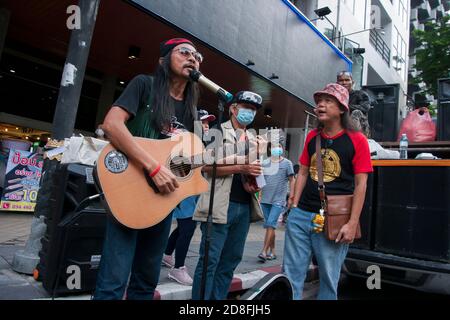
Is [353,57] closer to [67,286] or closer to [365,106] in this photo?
[365,106]

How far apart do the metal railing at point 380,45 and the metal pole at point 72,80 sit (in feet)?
61.2

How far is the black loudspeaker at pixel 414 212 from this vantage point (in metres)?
3.96

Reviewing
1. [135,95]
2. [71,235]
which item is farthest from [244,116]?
[71,235]

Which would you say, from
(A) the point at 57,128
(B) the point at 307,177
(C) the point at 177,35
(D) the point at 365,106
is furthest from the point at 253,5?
(B) the point at 307,177

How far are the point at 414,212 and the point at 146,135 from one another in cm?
338

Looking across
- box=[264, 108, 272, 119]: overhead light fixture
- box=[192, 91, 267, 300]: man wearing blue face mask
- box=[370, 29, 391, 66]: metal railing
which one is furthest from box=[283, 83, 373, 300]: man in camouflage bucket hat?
box=[370, 29, 391, 66]: metal railing

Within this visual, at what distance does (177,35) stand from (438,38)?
44.1ft

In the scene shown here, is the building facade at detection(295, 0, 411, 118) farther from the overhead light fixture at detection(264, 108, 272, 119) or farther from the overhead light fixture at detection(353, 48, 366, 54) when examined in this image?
the overhead light fixture at detection(264, 108, 272, 119)

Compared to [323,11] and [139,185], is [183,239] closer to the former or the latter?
[139,185]

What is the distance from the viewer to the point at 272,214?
19.7ft

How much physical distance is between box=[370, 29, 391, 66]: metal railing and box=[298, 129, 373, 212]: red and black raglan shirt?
62.9ft

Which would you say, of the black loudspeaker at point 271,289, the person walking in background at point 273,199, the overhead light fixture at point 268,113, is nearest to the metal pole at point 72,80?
the black loudspeaker at point 271,289

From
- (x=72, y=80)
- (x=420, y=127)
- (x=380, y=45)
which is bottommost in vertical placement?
(x=72, y=80)
